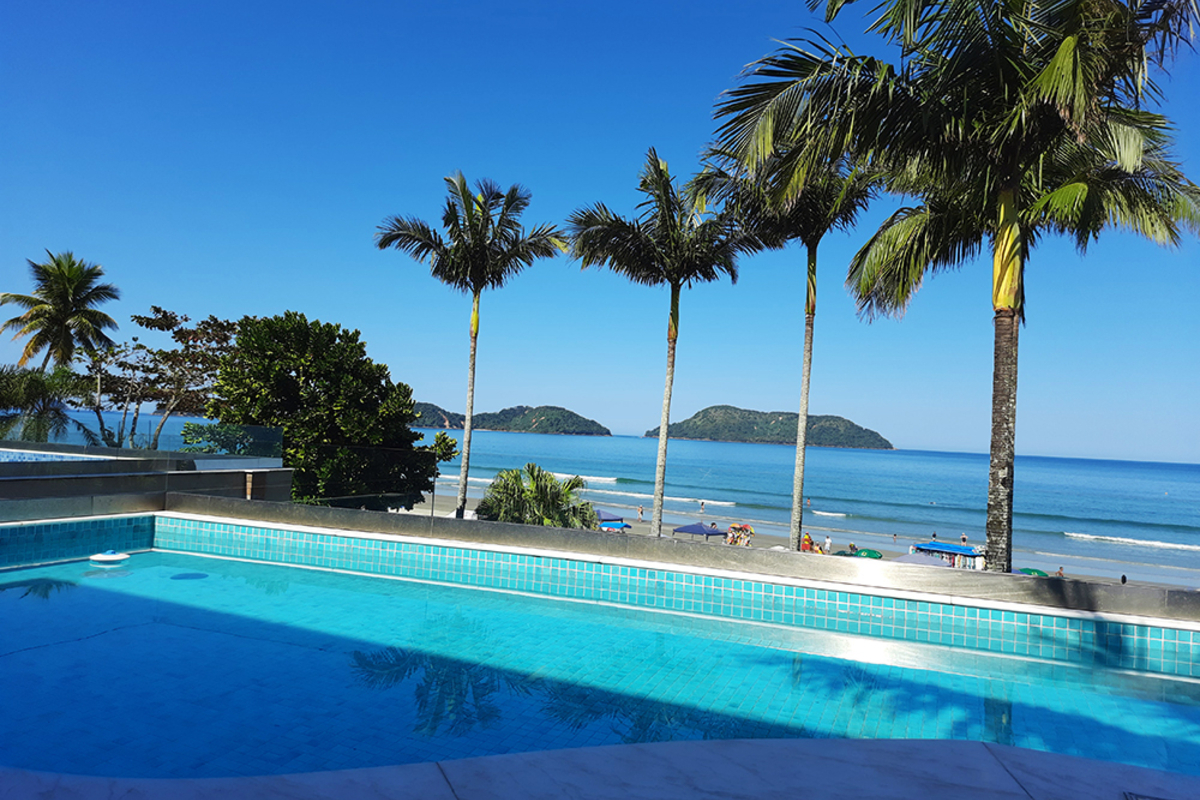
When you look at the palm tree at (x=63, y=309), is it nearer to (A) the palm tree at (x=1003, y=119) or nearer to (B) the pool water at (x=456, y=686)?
(B) the pool water at (x=456, y=686)

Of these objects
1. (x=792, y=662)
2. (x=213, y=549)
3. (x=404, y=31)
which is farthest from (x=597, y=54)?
(x=792, y=662)

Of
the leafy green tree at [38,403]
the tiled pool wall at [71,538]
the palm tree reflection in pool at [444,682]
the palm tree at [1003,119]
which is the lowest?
the palm tree reflection in pool at [444,682]

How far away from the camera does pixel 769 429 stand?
12144cm

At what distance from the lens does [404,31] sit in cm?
1491

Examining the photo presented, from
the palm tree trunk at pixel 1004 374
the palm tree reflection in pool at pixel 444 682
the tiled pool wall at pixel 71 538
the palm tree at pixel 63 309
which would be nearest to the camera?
the palm tree reflection in pool at pixel 444 682

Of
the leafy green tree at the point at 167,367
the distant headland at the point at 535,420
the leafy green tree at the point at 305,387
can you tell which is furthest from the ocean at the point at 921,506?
the distant headland at the point at 535,420

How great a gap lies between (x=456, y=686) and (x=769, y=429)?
121 m

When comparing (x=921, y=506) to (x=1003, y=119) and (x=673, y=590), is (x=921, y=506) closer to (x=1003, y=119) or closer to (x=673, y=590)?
(x=673, y=590)

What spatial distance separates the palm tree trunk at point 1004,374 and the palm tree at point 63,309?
29.0 m

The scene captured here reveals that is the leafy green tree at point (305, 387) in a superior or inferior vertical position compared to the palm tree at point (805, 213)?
inferior

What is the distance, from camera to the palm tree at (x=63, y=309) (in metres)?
24.2

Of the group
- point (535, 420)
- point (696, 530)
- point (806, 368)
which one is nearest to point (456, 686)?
point (806, 368)

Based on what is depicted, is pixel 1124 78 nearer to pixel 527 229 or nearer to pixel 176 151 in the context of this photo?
pixel 527 229

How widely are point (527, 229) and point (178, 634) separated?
9.85 meters
